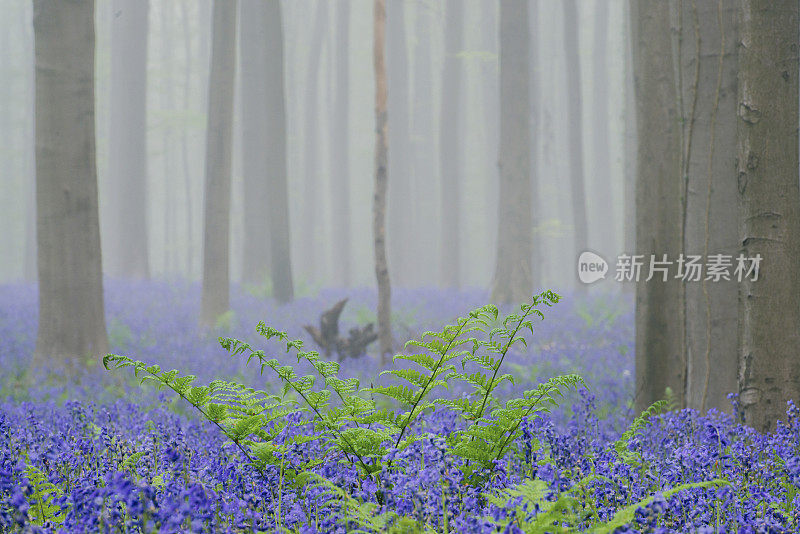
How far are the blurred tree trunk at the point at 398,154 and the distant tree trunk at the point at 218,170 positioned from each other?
1385cm

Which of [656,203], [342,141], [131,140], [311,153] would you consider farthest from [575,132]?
[656,203]

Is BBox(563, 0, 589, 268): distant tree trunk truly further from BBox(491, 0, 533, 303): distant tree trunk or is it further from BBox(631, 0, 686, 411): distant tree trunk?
BBox(631, 0, 686, 411): distant tree trunk

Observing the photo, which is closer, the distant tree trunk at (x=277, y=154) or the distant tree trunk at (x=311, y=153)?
the distant tree trunk at (x=277, y=154)

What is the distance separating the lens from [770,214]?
15.9 ft

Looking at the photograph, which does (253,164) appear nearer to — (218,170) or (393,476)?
(218,170)

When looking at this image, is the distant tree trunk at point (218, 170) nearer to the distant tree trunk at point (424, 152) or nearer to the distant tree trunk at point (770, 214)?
the distant tree trunk at point (770, 214)

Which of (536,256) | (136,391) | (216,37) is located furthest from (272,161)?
(536,256)

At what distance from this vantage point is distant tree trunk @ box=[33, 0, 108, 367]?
27.8 feet

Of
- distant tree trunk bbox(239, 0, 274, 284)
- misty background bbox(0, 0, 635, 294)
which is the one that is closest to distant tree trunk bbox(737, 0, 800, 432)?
misty background bbox(0, 0, 635, 294)

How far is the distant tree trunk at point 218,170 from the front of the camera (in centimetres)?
1313

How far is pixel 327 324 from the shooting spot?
1137cm

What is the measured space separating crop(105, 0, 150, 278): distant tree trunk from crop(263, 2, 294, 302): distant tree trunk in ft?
24.0

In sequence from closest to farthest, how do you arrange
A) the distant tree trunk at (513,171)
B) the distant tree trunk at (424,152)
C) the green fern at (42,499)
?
the green fern at (42,499) → the distant tree trunk at (513,171) → the distant tree trunk at (424,152)

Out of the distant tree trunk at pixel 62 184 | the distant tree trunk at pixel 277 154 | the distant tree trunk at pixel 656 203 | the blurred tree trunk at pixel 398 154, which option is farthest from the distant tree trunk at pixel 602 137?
the distant tree trunk at pixel 62 184
